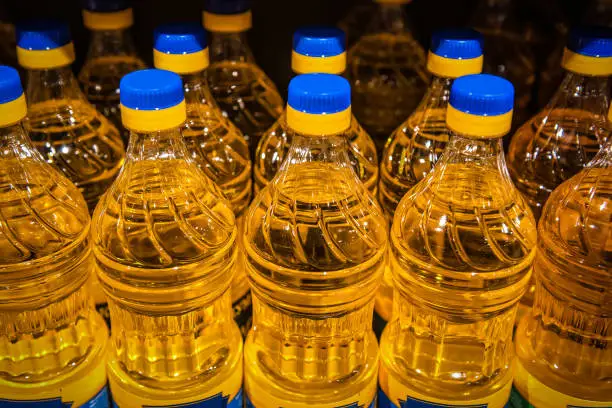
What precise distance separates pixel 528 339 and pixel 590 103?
1.33 feet

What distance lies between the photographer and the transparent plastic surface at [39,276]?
3.52 ft

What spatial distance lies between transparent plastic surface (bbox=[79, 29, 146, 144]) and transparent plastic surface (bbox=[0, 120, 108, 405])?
333 millimetres

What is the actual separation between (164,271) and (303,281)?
0.20 meters

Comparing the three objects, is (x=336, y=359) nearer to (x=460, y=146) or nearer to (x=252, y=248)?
(x=252, y=248)

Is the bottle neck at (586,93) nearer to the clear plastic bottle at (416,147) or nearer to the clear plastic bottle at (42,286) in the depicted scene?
the clear plastic bottle at (416,147)

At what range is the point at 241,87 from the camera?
4.70ft

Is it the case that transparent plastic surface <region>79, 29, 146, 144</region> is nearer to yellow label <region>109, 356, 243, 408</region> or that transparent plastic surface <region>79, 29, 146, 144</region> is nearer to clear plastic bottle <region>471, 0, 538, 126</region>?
yellow label <region>109, 356, 243, 408</region>

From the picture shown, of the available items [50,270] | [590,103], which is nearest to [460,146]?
[590,103]

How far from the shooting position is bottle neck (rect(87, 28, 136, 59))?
1.42 m

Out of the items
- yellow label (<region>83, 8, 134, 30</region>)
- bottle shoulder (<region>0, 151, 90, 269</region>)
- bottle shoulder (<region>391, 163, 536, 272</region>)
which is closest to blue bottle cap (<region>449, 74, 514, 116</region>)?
bottle shoulder (<region>391, 163, 536, 272</region>)

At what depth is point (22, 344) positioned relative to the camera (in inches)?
44.5

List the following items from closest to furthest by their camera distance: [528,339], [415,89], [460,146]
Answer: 1. [460,146]
2. [528,339]
3. [415,89]

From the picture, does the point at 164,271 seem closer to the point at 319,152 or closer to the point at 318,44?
the point at 319,152

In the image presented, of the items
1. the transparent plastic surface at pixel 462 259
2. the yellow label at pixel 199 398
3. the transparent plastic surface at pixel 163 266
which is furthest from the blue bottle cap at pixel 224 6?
the yellow label at pixel 199 398
